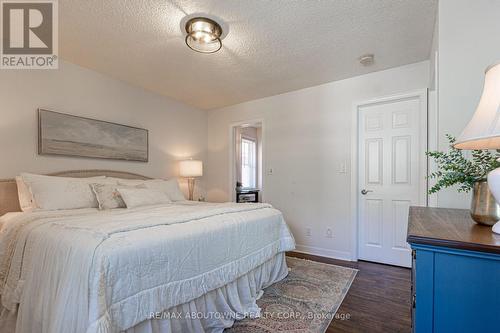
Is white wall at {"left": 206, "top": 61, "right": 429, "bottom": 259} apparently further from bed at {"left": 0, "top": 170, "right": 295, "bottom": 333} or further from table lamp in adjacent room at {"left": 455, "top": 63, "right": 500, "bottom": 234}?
table lamp in adjacent room at {"left": 455, "top": 63, "right": 500, "bottom": 234}

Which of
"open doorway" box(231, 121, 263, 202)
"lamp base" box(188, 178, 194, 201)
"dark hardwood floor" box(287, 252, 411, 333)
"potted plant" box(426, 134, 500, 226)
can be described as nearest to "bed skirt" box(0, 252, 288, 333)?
"dark hardwood floor" box(287, 252, 411, 333)

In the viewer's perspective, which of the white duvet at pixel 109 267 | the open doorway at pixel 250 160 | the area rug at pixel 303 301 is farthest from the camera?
the open doorway at pixel 250 160

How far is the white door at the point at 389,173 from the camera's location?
9.54 feet

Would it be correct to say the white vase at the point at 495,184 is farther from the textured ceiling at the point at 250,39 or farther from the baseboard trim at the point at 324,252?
the baseboard trim at the point at 324,252

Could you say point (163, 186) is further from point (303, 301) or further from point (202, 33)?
point (303, 301)

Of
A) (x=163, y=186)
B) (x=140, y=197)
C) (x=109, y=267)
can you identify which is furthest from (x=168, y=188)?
(x=109, y=267)

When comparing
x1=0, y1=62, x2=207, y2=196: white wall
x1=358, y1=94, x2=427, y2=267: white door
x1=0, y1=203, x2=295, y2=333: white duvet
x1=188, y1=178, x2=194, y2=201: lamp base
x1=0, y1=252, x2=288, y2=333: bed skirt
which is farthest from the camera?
x1=188, y1=178, x2=194, y2=201: lamp base

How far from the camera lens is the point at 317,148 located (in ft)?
11.7

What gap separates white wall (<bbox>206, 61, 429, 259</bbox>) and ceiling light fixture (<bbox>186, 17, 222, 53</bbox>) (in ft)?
5.75

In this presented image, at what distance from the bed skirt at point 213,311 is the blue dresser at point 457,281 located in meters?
1.26

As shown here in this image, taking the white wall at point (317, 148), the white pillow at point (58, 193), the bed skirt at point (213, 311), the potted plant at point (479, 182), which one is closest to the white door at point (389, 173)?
the white wall at point (317, 148)

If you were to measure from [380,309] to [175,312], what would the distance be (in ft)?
5.52

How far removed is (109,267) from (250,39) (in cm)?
225

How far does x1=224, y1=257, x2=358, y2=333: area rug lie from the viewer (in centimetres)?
179
